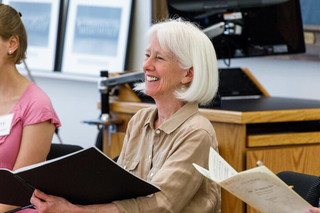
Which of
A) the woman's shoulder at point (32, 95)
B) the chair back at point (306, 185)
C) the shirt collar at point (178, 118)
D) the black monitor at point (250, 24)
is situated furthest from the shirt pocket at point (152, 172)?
the black monitor at point (250, 24)

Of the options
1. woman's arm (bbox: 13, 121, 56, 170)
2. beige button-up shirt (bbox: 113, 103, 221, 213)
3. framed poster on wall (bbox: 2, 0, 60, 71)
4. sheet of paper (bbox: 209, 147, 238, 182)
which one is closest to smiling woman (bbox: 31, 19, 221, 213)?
beige button-up shirt (bbox: 113, 103, 221, 213)

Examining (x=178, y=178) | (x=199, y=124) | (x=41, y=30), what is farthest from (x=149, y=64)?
(x=41, y=30)

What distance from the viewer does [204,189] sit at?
136 centimetres

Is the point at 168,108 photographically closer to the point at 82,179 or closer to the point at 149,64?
the point at 149,64

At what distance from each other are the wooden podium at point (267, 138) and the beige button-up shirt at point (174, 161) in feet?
1.58

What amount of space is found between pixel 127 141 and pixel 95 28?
9.00 ft

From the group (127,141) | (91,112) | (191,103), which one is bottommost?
(91,112)

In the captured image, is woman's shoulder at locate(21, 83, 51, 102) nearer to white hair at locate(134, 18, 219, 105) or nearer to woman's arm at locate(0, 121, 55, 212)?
woman's arm at locate(0, 121, 55, 212)

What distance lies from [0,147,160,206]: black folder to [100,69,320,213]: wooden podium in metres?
0.75

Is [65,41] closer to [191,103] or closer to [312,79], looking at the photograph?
[312,79]

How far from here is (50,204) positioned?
47.6 inches

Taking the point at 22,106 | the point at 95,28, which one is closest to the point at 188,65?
the point at 22,106

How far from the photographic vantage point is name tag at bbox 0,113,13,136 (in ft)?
5.60

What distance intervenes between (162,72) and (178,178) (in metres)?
0.35
